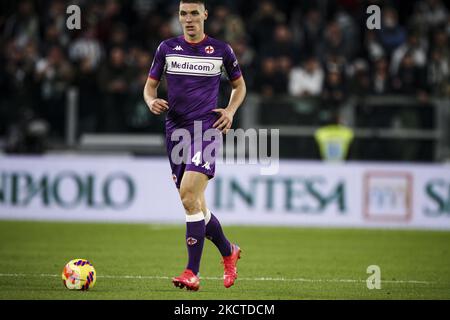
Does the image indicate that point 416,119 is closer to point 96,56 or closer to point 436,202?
point 436,202

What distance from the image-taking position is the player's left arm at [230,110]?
955 cm

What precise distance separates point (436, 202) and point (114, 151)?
6.39m

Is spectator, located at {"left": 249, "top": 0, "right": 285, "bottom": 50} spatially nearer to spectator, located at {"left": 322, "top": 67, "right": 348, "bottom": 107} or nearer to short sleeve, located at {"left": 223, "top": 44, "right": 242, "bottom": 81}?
spectator, located at {"left": 322, "top": 67, "right": 348, "bottom": 107}

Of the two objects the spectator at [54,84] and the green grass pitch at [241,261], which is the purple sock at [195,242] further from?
the spectator at [54,84]

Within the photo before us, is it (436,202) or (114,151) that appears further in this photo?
(114,151)

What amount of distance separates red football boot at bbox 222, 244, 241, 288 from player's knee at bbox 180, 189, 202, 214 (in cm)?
72

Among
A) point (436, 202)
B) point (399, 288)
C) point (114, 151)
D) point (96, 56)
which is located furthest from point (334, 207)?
point (399, 288)

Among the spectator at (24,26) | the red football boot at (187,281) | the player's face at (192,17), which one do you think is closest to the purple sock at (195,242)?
the red football boot at (187,281)

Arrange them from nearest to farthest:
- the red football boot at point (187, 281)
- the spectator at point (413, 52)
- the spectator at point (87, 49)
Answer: the red football boot at point (187, 281) < the spectator at point (413, 52) < the spectator at point (87, 49)

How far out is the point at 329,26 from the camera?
2145 cm

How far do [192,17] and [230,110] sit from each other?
97 cm

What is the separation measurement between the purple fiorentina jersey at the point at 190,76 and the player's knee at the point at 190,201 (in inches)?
26.3

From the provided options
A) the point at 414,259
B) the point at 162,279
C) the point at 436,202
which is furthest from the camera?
the point at 436,202

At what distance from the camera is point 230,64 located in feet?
32.5
